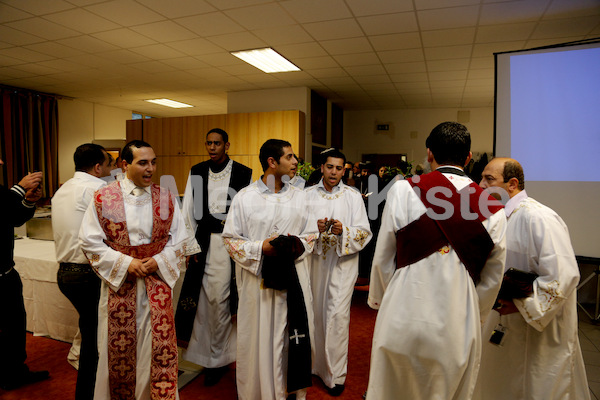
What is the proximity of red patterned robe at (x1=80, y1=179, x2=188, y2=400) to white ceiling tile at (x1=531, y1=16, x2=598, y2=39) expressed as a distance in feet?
13.6

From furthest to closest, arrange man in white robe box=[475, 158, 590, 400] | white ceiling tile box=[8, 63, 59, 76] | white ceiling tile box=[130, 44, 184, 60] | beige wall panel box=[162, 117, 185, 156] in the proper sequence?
beige wall panel box=[162, 117, 185, 156], white ceiling tile box=[8, 63, 59, 76], white ceiling tile box=[130, 44, 184, 60], man in white robe box=[475, 158, 590, 400]

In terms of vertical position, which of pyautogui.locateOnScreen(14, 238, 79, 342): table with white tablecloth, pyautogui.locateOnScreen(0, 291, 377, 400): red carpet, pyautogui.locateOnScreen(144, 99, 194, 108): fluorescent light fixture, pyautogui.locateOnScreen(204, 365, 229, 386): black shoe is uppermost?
pyautogui.locateOnScreen(144, 99, 194, 108): fluorescent light fixture

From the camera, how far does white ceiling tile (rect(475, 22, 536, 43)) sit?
3857mm

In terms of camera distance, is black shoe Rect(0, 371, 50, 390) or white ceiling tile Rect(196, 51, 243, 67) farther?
white ceiling tile Rect(196, 51, 243, 67)

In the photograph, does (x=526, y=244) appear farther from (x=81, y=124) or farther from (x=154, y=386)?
(x=81, y=124)

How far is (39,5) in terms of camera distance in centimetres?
353

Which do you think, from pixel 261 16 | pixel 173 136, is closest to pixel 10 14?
pixel 261 16

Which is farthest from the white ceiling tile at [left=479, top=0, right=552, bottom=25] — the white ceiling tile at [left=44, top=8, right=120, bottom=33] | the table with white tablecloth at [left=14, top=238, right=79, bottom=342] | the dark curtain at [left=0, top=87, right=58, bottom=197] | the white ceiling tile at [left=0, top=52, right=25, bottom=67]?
the dark curtain at [left=0, top=87, right=58, bottom=197]

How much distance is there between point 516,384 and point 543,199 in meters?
2.53

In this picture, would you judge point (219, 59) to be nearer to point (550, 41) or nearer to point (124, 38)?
point (124, 38)

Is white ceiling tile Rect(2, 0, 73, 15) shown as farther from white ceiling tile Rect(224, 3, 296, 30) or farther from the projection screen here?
the projection screen

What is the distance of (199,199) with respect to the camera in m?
2.73

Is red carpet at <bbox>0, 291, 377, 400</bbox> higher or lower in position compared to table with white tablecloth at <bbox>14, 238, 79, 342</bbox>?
lower

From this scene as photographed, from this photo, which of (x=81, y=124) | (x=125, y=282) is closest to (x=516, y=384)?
(x=125, y=282)
